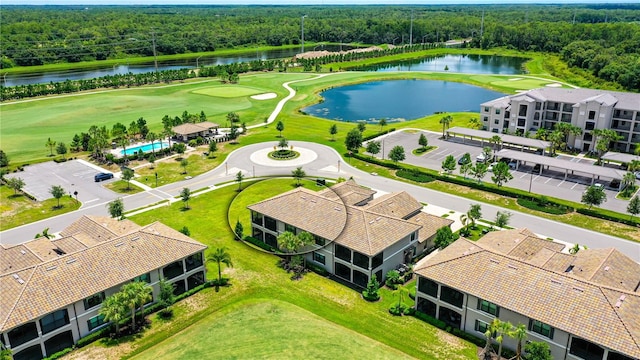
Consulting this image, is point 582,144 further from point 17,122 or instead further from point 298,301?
point 17,122

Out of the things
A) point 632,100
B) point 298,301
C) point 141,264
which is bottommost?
point 298,301

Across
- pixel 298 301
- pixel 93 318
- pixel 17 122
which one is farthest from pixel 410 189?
pixel 17 122

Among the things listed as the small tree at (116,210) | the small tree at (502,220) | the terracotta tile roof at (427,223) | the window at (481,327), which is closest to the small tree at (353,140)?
the terracotta tile roof at (427,223)

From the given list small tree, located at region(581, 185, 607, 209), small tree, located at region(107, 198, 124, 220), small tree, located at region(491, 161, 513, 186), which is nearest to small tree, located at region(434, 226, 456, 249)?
small tree, located at region(491, 161, 513, 186)

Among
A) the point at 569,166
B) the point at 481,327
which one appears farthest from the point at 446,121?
the point at 481,327

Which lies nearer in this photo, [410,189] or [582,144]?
[410,189]

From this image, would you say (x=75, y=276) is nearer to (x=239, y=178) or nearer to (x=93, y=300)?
(x=93, y=300)
